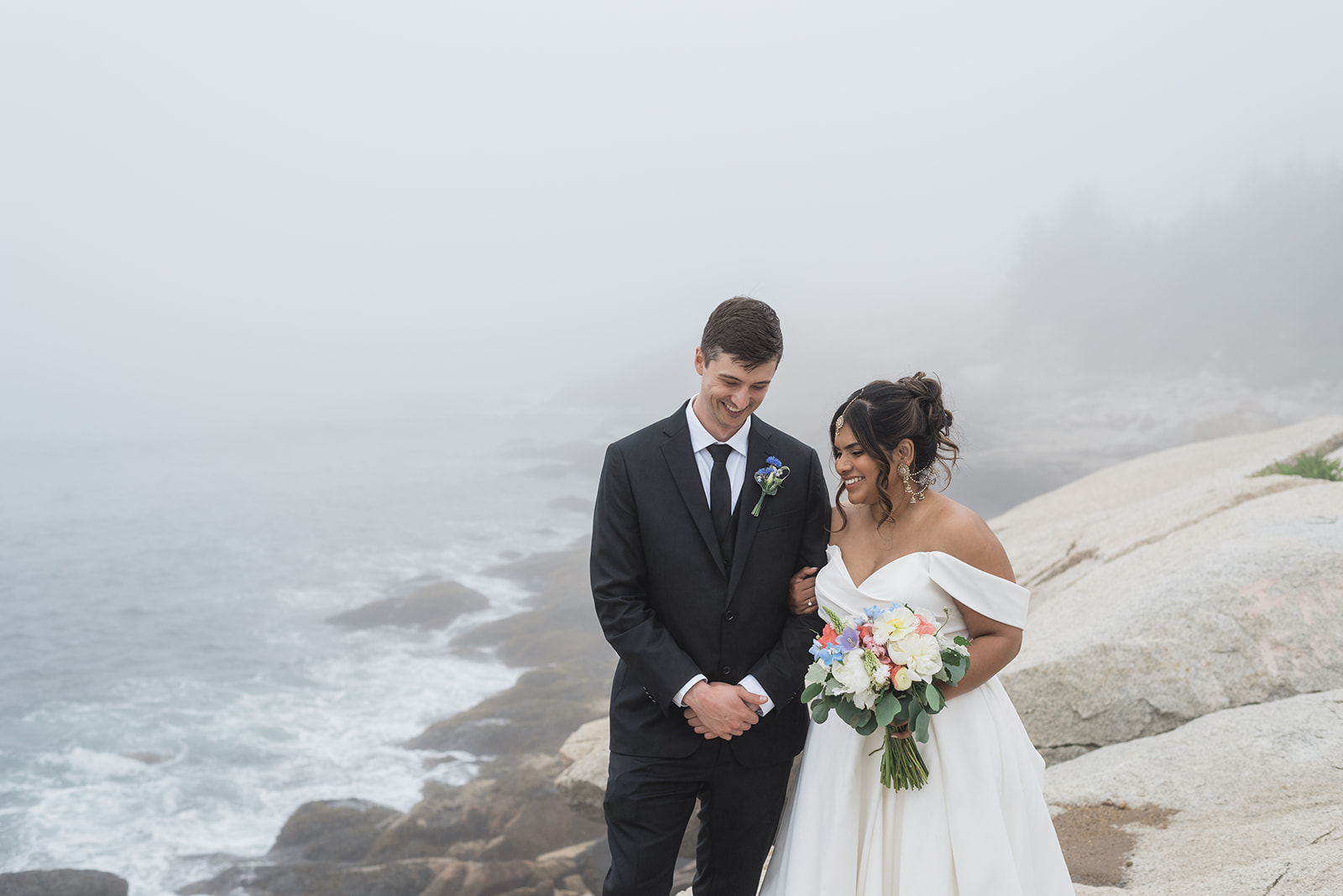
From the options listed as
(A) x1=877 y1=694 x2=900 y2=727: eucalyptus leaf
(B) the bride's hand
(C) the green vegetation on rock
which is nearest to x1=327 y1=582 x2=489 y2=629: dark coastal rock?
(C) the green vegetation on rock

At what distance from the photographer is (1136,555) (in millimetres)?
7395

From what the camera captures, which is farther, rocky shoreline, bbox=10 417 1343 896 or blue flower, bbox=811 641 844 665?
rocky shoreline, bbox=10 417 1343 896

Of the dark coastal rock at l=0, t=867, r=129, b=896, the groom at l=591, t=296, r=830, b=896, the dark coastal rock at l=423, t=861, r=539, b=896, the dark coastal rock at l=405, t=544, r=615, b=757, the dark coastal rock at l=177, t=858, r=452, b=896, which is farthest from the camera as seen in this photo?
the dark coastal rock at l=405, t=544, r=615, b=757

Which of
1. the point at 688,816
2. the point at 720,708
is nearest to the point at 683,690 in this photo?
the point at 720,708

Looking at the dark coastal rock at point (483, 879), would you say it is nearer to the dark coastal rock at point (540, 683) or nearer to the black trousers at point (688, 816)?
the dark coastal rock at point (540, 683)

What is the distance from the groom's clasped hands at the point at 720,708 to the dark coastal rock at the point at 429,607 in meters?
22.4

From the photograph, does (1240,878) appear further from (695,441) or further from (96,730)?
(96,730)

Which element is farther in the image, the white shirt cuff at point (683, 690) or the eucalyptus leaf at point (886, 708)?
the white shirt cuff at point (683, 690)

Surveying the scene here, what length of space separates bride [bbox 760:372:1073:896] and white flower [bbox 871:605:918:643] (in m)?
0.20

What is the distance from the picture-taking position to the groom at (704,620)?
2.95m

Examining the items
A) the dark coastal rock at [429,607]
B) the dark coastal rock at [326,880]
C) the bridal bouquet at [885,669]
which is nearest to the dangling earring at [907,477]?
the bridal bouquet at [885,669]

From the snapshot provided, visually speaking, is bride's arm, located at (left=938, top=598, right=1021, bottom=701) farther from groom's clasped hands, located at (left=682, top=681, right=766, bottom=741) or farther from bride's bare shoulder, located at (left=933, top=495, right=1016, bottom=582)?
groom's clasped hands, located at (left=682, top=681, right=766, bottom=741)

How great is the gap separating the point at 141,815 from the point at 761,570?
61.1ft

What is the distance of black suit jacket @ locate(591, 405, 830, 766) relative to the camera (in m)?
2.99
